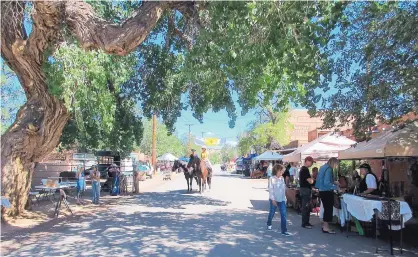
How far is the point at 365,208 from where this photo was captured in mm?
9039

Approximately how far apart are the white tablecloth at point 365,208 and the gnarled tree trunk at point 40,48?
6.19 metres

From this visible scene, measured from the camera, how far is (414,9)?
7805 mm

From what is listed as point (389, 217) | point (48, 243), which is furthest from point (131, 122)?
point (389, 217)

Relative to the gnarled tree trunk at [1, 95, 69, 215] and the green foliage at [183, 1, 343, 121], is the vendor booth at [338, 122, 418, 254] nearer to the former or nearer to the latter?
the green foliage at [183, 1, 343, 121]

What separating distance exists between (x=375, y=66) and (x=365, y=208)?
127 inches

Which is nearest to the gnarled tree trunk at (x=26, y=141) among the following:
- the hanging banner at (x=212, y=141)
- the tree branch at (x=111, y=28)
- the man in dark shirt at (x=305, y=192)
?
the tree branch at (x=111, y=28)

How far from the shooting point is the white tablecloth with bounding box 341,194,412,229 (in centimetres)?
872

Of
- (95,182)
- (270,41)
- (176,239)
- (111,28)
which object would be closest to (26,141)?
(111,28)

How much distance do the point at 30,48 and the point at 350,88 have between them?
8585 millimetres

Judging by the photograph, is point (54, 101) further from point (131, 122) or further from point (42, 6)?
point (131, 122)

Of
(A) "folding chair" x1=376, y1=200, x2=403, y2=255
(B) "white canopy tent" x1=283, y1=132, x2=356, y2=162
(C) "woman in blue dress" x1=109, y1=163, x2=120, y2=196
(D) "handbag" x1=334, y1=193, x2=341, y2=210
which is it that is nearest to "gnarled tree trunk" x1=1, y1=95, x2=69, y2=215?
(C) "woman in blue dress" x1=109, y1=163, x2=120, y2=196

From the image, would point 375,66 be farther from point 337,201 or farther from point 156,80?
point 156,80

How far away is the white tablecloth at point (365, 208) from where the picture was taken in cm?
872

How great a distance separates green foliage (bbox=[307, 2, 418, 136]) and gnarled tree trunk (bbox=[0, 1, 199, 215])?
3.97 m
